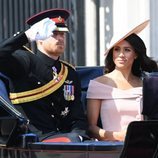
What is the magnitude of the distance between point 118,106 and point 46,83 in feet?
1.59

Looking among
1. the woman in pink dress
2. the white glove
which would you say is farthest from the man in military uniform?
the woman in pink dress

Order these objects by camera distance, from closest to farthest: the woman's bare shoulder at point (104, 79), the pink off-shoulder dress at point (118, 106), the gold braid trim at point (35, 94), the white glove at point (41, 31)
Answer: the white glove at point (41, 31), the gold braid trim at point (35, 94), the pink off-shoulder dress at point (118, 106), the woman's bare shoulder at point (104, 79)

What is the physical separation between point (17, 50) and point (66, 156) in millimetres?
877

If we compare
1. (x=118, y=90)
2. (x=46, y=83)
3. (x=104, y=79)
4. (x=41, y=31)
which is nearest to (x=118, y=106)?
(x=118, y=90)

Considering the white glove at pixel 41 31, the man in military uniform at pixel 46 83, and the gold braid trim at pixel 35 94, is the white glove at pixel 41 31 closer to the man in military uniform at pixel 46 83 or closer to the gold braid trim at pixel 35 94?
the man in military uniform at pixel 46 83

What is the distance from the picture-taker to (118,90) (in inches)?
188

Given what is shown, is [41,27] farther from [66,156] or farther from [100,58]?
[100,58]

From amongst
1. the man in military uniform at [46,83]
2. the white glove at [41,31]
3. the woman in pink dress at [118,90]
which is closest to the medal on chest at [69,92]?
the man in military uniform at [46,83]

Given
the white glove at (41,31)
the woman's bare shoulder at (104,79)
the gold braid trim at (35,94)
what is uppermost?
the white glove at (41,31)

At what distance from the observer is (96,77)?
5.18m

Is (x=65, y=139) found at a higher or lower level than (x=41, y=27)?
lower

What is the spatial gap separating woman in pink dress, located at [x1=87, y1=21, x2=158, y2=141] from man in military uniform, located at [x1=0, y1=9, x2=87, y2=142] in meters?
0.10

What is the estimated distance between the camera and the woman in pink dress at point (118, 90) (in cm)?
472

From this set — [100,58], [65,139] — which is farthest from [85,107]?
[100,58]
